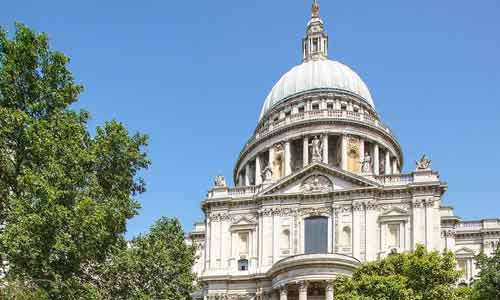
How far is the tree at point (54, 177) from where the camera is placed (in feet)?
98.1

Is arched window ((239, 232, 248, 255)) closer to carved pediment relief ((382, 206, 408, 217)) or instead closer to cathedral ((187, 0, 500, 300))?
cathedral ((187, 0, 500, 300))

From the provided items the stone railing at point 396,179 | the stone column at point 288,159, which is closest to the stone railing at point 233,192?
the stone column at point 288,159

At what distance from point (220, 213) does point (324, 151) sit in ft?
50.1

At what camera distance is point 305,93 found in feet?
288

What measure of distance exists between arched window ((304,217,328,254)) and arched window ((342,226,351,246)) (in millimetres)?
1491

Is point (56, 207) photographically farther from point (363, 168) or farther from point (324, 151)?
point (324, 151)

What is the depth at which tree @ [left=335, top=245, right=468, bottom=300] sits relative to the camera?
40.7 metres

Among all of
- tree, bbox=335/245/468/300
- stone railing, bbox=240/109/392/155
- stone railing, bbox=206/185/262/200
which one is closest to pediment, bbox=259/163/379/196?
stone railing, bbox=206/185/262/200

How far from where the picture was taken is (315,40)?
9631cm

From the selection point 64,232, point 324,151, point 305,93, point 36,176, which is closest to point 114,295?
point 64,232

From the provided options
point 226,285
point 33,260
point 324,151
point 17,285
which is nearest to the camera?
point 17,285

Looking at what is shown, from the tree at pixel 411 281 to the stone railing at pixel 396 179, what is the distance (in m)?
21.5

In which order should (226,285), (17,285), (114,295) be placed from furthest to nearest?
1. (226,285)
2. (114,295)
3. (17,285)

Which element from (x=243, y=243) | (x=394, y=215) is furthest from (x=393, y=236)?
(x=243, y=243)
